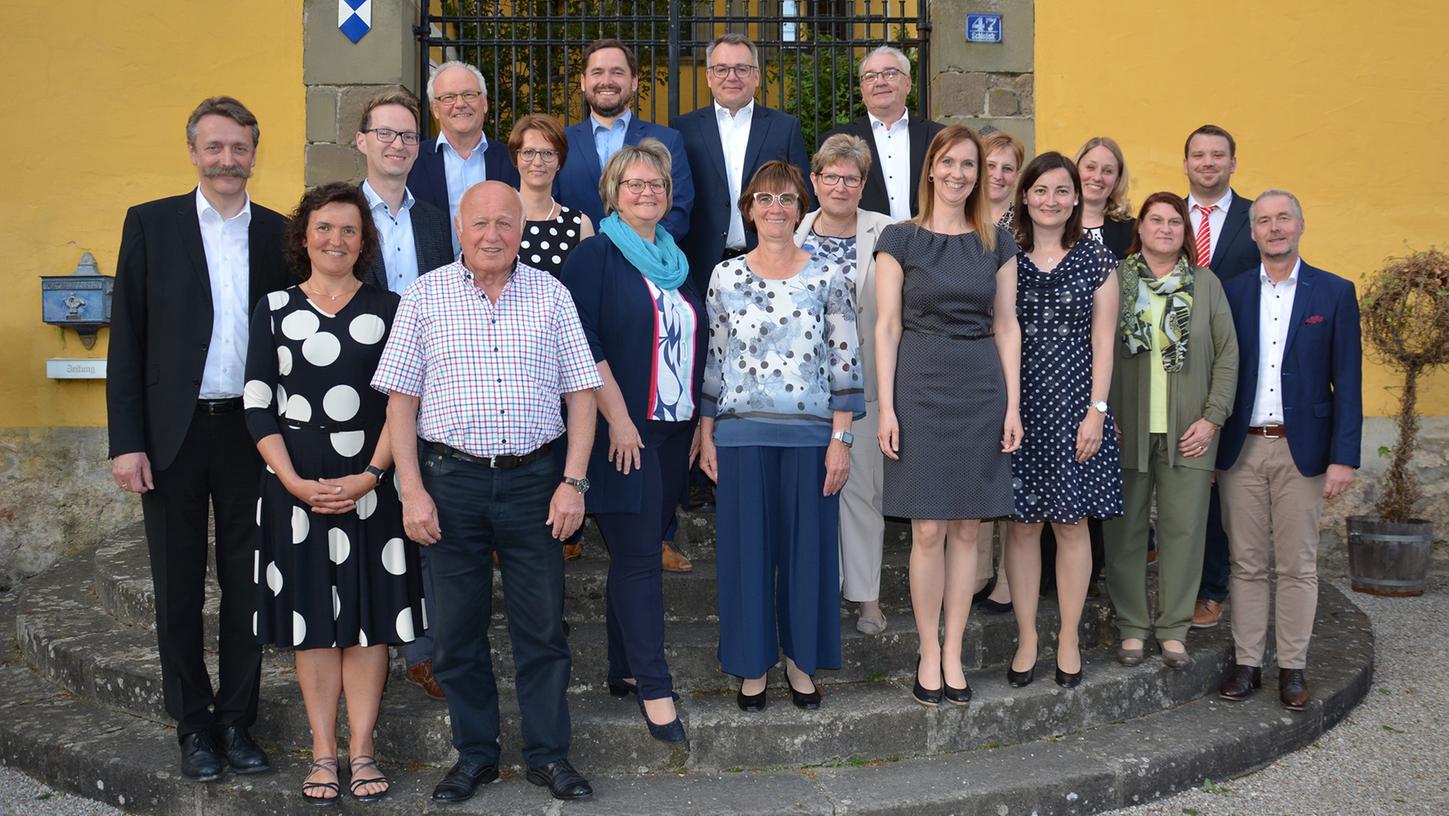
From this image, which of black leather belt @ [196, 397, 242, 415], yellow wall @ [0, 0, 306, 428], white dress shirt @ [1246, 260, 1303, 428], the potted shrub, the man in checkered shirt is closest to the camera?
the man in checkered shirt

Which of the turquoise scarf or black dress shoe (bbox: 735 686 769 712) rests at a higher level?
the turquoise scarf

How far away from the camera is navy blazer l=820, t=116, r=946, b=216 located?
4715mm

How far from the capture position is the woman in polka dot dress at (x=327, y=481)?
3.17 m

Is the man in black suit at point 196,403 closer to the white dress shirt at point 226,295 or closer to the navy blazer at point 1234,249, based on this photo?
the white dress shirt at point 226,295

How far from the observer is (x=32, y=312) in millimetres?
6023

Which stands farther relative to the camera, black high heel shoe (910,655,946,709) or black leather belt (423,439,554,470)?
black high heel shoe (910,655,946,709)

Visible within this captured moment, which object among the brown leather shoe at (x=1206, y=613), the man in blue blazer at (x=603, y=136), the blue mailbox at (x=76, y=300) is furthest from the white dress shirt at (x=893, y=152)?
the blue mailbox at (x=76, y=300)

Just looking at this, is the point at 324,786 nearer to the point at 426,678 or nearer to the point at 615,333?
the point at 426,678

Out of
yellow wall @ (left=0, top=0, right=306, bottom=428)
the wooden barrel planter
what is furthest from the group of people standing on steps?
yellow wall @ (left=0, top=0, right=306, bottom=428)

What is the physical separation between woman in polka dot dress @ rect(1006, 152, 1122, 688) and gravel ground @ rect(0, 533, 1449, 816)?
61 centimetres

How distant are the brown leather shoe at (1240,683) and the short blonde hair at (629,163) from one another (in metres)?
2.62

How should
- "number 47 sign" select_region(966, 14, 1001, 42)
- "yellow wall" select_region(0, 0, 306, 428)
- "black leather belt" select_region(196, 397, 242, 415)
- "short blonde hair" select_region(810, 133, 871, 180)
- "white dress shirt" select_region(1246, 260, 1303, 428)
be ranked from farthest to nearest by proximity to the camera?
"number 47 sign" select_region(966, 14, 1001, 42), "yellow wall" select_region(0, 0, 306, 428), "white dress shirt" select_region(1246, 260, 1303, 428), "short blonde hair" select_region(810, 133, 871, 180), "black leather belt" select_region(196, 397, 242, 415)

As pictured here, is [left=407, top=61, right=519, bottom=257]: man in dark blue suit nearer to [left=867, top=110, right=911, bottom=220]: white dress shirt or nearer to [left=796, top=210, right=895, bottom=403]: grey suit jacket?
[left=796, top=210, right=895, bottom=403]: grey suit jacket

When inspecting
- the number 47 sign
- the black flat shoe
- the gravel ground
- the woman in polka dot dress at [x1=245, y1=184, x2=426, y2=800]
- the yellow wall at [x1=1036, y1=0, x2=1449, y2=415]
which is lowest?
the gravel ground
